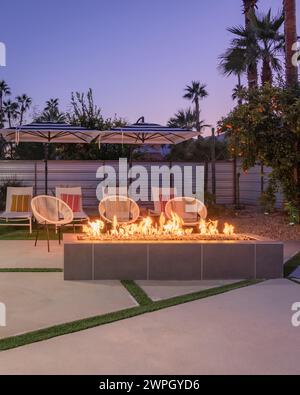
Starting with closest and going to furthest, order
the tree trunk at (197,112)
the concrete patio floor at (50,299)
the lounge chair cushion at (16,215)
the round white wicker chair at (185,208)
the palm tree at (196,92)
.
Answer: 1. the concrete patio floor at (50,299)
2. the round white wicker chair at (185,208)
3. the lounge chair cushion at (16,215)
4. the tree trunk at (197,112)
5. the palm tree at (196,92)

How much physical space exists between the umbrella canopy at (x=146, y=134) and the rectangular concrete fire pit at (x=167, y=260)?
5638 millimetres

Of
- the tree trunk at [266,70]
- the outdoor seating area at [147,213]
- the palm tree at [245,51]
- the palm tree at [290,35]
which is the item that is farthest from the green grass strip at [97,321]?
the palm tree at [245,51]

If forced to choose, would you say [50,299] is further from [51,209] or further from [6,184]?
[6,184]

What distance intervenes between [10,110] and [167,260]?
124 feet

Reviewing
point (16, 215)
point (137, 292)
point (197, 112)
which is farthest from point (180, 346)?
point (197, 112)

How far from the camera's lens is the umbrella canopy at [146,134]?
11.6m

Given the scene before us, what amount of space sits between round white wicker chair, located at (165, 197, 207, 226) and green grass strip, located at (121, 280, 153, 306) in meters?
3.99

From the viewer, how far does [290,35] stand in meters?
13.3

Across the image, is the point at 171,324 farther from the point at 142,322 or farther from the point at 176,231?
the point at 176,231

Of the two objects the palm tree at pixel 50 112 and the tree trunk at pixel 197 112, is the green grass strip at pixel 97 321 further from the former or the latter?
the tree trunk at pixel 197 112

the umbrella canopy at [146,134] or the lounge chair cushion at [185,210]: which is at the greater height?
the umbrella canopy at [146,134]

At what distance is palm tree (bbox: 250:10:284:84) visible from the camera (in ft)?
56.2

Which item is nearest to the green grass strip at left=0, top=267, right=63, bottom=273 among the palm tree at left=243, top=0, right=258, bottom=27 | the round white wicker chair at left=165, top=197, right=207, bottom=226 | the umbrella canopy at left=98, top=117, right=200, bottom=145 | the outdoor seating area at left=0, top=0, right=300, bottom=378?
the outdoor seating area at left=0, top=0, right=300, bottom=378
